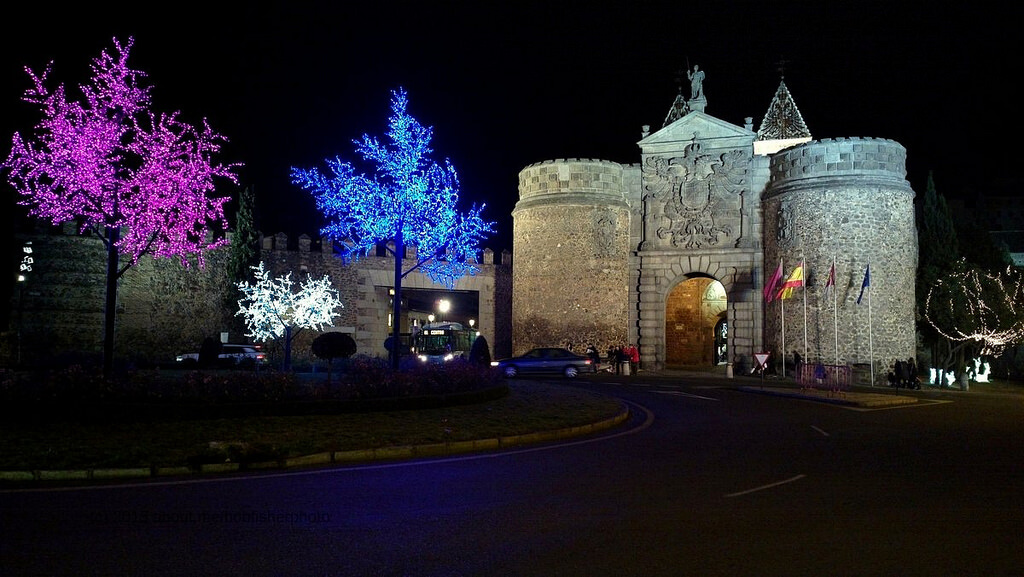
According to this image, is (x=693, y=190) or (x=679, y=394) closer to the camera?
(x=679, y=394)

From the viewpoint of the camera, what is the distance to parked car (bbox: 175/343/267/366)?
871 inches

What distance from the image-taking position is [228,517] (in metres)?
6.57

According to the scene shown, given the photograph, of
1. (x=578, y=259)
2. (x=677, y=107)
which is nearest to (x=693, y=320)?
(x=578, y=259)

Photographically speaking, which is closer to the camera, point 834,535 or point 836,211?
point 834,535

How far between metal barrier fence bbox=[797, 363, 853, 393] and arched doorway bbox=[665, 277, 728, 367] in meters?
16.7

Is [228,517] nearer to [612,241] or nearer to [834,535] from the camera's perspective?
[834,535]

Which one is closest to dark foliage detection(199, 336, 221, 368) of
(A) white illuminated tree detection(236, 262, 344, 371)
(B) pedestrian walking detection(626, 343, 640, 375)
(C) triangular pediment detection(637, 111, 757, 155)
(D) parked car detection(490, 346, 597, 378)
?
(A) white illuminated tree detection(236, 262, 344, 371)

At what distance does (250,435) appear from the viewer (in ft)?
35.5

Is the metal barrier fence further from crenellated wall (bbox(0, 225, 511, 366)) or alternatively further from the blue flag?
crenellated wall (bbox(0, 225, 511, 366))


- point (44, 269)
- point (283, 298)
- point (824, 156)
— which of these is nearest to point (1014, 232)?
point (824, 156)

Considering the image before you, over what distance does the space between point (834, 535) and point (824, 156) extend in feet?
93.0

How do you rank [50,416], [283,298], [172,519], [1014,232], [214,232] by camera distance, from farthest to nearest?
[1014,232]
[214,232]
[283,298]
[50,416]
[172,519]

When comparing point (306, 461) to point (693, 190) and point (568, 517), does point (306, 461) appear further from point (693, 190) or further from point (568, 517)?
point (693, 190)

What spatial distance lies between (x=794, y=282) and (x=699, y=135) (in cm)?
902
